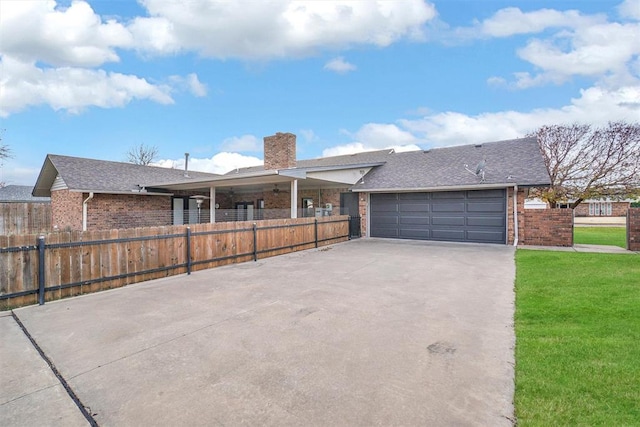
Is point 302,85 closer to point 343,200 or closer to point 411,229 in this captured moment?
point 343,200

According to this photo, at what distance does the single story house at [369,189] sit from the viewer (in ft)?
41.4

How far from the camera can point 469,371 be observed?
305 centimetres

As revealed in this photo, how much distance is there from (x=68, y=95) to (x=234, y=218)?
31.6 ft

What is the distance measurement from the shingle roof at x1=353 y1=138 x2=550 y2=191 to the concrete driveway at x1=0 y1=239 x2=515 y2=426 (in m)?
7.51

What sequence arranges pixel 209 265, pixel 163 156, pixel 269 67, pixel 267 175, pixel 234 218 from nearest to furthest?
pixel 209 265, pixel 267 175, pixel 269 67, pixel 234 218, pixel 163 156

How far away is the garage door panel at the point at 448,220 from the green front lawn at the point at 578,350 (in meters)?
6.75

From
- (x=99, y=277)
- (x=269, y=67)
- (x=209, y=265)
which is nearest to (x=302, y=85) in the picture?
(x=269, y=67)

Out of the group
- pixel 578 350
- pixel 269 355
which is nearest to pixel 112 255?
pixel 269 355

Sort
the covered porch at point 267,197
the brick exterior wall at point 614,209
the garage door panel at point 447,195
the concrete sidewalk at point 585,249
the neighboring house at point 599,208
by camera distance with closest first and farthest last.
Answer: the concrete sidewalk at point 585,249 → the garage door panel at point 447,195 → the covered porch at point 267,197 → the brick exterior wall at point 614,209 → the neighboring house at point 599,208

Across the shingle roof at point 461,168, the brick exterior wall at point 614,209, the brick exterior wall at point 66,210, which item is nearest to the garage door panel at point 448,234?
the shingle roof at point 461,168

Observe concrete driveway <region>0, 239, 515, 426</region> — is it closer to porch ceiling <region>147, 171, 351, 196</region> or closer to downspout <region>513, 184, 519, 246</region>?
porch ceiling <region>147, 171, 351, 196</region>

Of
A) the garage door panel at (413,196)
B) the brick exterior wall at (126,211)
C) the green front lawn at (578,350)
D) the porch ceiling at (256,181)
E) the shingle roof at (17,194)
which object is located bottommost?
the green front lawn at (578,350)

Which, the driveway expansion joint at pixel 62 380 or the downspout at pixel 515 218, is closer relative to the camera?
the driveway expansion joint at pixel 62 380

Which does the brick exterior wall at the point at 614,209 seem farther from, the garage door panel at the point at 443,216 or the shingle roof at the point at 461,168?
the garage door panel at the point at 443,216
